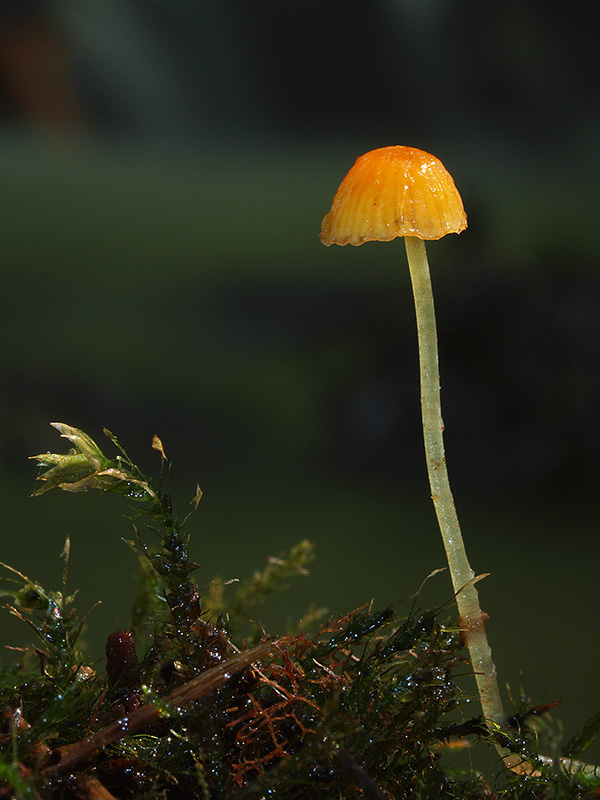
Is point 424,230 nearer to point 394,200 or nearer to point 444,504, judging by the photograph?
point 394,200

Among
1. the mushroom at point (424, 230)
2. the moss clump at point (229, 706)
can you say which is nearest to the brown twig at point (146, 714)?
the moss clump at point (229, 706)

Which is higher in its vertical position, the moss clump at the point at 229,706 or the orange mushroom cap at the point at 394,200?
the orange mushroom cap at the point at 394,200

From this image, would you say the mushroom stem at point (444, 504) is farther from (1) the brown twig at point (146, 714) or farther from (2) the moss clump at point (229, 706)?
(1) the brown twig at point (146, 714)

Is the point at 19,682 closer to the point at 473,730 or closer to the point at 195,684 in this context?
the point at 195,684

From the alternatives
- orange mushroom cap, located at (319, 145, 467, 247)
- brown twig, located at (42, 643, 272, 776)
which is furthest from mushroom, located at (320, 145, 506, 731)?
brown twig, located at (42, 643, 272, 776)

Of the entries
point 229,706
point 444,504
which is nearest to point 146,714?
point 229,706

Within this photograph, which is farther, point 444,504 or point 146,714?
point 444,504

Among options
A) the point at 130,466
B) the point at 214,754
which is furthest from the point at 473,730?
the point at 130,466
